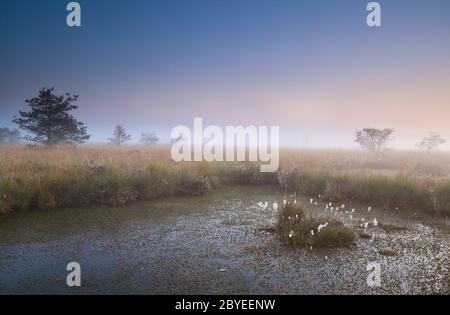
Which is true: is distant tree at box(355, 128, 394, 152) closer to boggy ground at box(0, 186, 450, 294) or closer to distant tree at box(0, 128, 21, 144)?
boggy ground at box(0, 186, 450, 294)

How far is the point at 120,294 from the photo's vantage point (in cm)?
430

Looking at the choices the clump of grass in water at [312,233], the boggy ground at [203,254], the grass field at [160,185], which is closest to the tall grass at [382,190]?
the grass field at [160,185]

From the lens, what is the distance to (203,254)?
5.67m

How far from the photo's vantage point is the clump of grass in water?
617 cm

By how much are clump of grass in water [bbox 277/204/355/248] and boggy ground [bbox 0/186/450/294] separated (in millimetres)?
195

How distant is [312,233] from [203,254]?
1949 millimetres

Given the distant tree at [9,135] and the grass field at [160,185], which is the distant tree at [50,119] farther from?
the distant tree at [9,135]

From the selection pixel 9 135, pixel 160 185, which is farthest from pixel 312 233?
pixel 9 135

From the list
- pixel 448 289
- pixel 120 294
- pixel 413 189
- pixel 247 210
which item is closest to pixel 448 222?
pixel 413 189

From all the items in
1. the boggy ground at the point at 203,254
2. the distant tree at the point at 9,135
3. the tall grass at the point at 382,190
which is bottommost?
the boggy ground at the point at 203,254

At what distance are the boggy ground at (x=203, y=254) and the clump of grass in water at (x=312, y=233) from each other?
0.64ft

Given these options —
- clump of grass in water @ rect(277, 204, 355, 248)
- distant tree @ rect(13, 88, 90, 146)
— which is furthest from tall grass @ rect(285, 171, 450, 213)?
distant tree @ rect(13, 88, 90, 146)

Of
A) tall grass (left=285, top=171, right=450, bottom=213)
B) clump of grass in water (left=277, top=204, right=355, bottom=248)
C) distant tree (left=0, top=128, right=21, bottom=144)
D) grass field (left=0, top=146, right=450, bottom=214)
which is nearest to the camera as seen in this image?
clump of grass in water (left=277, top=204, right=355, bottom=248)

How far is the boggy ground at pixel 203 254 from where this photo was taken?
180 inches
